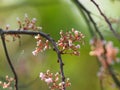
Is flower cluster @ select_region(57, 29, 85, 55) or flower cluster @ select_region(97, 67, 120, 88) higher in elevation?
flower cluster @ select_region(57, 29, 85, 55)

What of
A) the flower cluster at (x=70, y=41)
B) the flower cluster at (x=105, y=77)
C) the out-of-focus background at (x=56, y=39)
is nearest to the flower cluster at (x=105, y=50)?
the flower cluster at (x=105, y=77)

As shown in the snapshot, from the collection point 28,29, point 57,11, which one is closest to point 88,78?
point 57,11

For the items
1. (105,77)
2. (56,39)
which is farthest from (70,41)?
(56,39)

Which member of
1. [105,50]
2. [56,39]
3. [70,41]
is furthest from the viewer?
[56,39]

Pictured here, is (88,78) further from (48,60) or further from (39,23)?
(39,23)

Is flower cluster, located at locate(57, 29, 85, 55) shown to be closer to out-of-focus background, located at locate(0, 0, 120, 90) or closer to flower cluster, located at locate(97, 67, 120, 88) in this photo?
flower cluster, located at locate(97, 67, 120, 88)

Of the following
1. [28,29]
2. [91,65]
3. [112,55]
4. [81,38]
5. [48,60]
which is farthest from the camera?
[91,65]

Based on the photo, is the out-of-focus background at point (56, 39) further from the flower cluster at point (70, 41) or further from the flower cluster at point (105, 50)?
the flower cluster at point (105, 50)

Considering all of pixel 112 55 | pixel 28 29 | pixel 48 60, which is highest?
pixel 28 29

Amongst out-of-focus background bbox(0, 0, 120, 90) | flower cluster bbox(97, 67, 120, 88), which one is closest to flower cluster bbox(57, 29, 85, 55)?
flower cluster bbox(97, 67, 120, 88)

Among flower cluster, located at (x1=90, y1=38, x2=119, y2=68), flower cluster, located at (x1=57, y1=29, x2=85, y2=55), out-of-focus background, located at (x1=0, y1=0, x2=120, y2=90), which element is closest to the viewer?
flower cluster, located at (x1=90, y1=38, x2=119, y2=68)

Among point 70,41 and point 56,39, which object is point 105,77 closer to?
point 70,41
